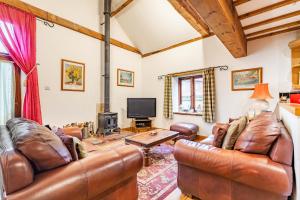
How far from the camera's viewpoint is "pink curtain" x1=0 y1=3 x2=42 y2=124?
2.95m

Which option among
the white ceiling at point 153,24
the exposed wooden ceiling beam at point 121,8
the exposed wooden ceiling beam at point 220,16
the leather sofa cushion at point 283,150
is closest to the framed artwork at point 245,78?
the exposed wooden ceiling beam at point 220,16

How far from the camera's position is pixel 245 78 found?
142 inches

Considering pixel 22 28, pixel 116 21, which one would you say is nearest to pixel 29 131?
pixel 22 28

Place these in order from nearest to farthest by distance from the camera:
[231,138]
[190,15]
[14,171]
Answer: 1. [14,171]
2. [231,138]
3. [190,15]

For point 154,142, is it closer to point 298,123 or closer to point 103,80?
point 298,123

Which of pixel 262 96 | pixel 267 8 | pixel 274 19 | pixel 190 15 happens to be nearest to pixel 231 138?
pixel 262 96

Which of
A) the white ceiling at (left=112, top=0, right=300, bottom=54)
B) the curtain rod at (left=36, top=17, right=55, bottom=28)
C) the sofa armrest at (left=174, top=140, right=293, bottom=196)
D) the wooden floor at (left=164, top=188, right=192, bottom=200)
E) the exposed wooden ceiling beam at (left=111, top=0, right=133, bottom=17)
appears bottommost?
the wooden floor at (left=164, top=188, right=192, bottom=200)

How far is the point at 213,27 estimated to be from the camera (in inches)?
83.7

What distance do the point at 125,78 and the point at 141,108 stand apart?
1155 millimetres

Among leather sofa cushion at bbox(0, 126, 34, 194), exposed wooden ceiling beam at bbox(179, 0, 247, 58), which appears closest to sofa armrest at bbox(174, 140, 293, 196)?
leather sofa cushion at bbox(0, 126, 34, 194)

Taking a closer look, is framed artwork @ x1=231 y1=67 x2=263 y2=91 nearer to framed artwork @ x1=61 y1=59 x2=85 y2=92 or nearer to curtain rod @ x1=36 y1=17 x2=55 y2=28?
framed artwork @ x1=61 y1=59 x2=85 y2=92

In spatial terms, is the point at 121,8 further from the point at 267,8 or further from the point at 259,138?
the point at 259,138

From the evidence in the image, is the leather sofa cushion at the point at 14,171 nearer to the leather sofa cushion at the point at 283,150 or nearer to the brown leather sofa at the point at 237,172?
the brown leather sofa at the point at 237,172

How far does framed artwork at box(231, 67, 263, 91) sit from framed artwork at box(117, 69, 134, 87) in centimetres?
312
